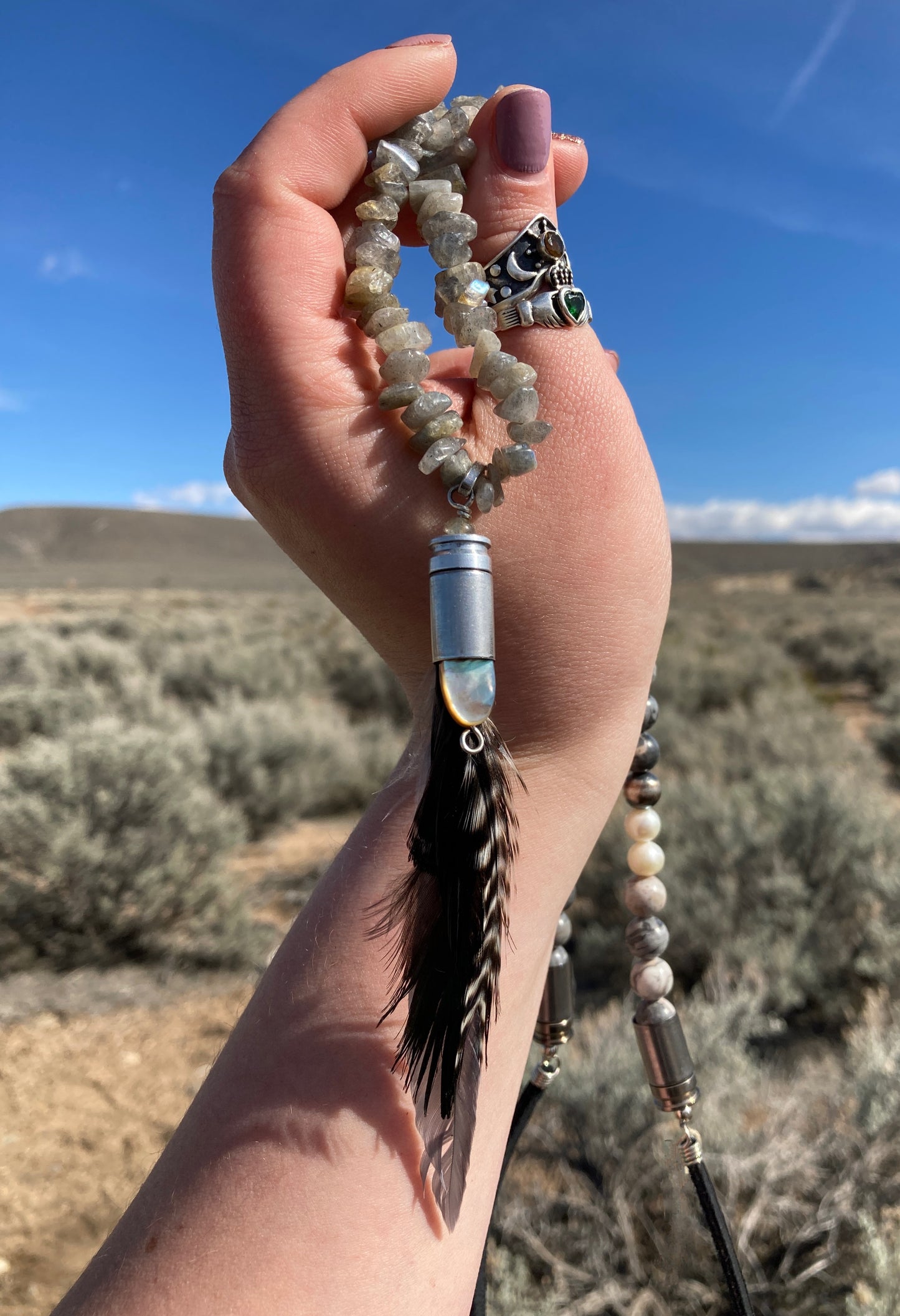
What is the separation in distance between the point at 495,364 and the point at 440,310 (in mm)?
133

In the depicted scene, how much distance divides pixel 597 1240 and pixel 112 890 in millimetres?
2864

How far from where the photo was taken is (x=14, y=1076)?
122 inches

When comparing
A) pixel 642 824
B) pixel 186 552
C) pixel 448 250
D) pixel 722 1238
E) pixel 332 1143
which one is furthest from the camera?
pixel 186 552

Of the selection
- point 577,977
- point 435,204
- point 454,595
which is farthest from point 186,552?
point 454,595

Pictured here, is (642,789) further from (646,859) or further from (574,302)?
(574,302)

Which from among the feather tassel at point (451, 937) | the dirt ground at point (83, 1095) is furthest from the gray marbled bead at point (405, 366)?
the dirt ground at point (83, 1095)

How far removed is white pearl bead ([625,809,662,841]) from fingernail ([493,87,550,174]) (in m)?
1.01

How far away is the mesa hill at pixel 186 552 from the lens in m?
64.2

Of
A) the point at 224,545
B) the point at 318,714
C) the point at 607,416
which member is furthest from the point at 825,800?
the point at 224,545

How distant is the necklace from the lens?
0.75 meters

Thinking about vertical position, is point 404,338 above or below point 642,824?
above

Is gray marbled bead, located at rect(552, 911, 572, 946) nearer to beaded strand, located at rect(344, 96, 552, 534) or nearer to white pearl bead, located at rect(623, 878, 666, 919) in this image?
white pearl bead, located at rect(623, 878, 666, 919)

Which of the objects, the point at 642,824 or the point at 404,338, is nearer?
the point at 404,338

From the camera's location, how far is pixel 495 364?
2.89 feet
